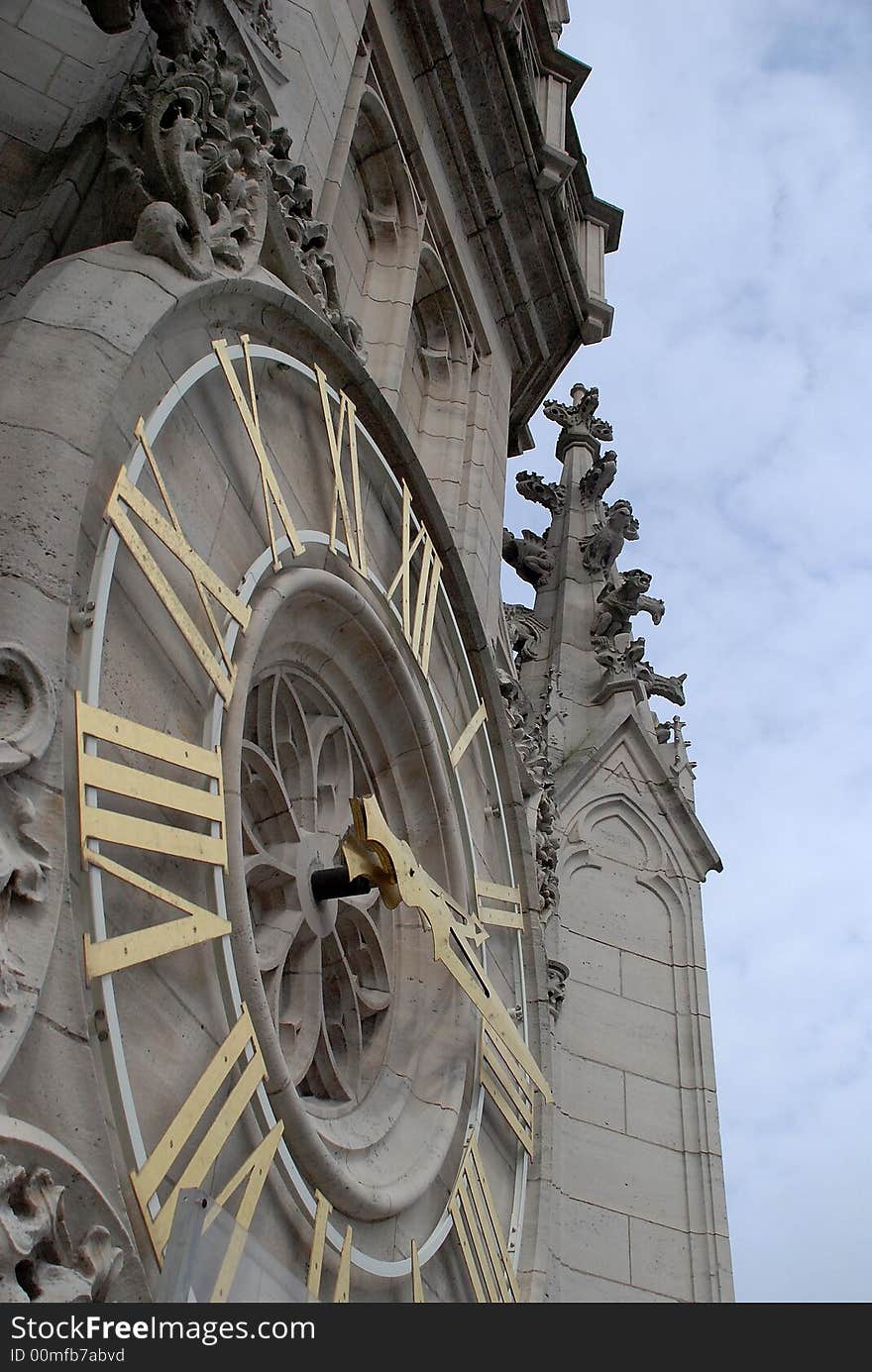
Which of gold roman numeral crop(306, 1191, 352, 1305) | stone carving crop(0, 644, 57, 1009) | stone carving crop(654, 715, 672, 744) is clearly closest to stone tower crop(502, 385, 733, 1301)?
stone carving crop(654, 715, 672, 744)

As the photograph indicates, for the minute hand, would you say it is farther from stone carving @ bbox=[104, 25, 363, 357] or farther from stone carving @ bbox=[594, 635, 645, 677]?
stone carving @ bbox=[594, 635, 645, 677]

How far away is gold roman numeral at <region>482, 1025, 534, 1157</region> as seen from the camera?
5750 millimetres

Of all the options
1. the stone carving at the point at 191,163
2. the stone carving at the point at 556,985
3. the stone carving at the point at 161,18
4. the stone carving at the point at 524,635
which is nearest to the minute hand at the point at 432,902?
the stone carving at the point at 556,985

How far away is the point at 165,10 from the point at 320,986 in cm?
308

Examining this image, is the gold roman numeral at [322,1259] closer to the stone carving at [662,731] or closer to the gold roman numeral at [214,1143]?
the gold roman numeral at [214,1143]

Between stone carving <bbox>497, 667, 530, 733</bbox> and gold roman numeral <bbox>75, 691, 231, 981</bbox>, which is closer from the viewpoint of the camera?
gold roman numeral <bbox>75, 691, 231, 981</bbox>

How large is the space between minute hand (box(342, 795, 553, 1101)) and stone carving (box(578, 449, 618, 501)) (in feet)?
16.3

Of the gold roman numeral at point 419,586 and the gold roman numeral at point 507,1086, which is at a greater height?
the gold roman numeral at point 419,586

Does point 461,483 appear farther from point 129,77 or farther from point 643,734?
point 129,77

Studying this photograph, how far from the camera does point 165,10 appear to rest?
496cm

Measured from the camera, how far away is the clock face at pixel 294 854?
140 inches

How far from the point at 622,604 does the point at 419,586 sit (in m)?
3.08

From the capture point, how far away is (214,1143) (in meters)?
3.60

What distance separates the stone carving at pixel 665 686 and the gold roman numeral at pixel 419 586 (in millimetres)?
2755
